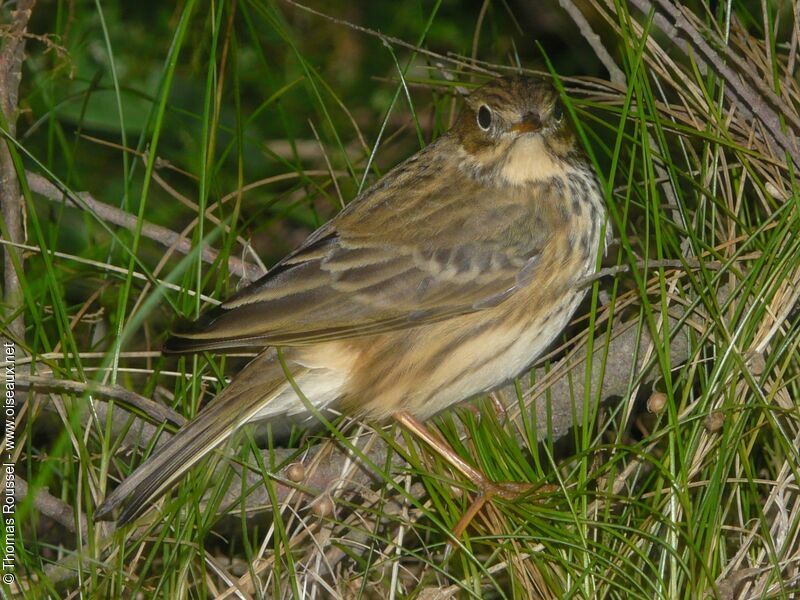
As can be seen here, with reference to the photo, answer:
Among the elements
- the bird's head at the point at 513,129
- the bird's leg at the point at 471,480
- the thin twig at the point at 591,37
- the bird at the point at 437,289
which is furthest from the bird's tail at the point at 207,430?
the thin twig at the point at 591,37

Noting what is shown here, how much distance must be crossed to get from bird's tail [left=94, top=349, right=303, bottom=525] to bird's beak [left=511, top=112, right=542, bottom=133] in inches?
40.6

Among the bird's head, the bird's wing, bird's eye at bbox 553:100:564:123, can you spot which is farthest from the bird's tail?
bird's eye at bbox 553:100:564:123

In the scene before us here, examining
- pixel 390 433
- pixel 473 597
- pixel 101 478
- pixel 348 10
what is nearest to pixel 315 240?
pixel 390 433

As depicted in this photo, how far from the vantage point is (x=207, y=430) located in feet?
10.6

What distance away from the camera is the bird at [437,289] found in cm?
345

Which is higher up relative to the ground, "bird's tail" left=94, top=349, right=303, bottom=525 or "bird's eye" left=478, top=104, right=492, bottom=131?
"bird's eye" left=478, top=104, right=492, bottom=131

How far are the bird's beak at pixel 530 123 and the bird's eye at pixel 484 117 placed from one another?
0.11 meters

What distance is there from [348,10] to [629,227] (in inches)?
77.2

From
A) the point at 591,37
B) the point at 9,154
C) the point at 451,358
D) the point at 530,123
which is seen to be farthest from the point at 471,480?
the point at 9,154

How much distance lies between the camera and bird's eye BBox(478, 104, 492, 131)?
363 centimetres

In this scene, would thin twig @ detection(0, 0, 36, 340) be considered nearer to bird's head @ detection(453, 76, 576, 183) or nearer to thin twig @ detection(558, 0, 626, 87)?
bird's head @ detection(453, 76, 576, 183)

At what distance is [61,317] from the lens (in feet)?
10.8

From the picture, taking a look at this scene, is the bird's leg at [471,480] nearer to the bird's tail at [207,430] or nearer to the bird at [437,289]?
the bird at [437,289]

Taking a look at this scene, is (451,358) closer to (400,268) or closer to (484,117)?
(400,268)
